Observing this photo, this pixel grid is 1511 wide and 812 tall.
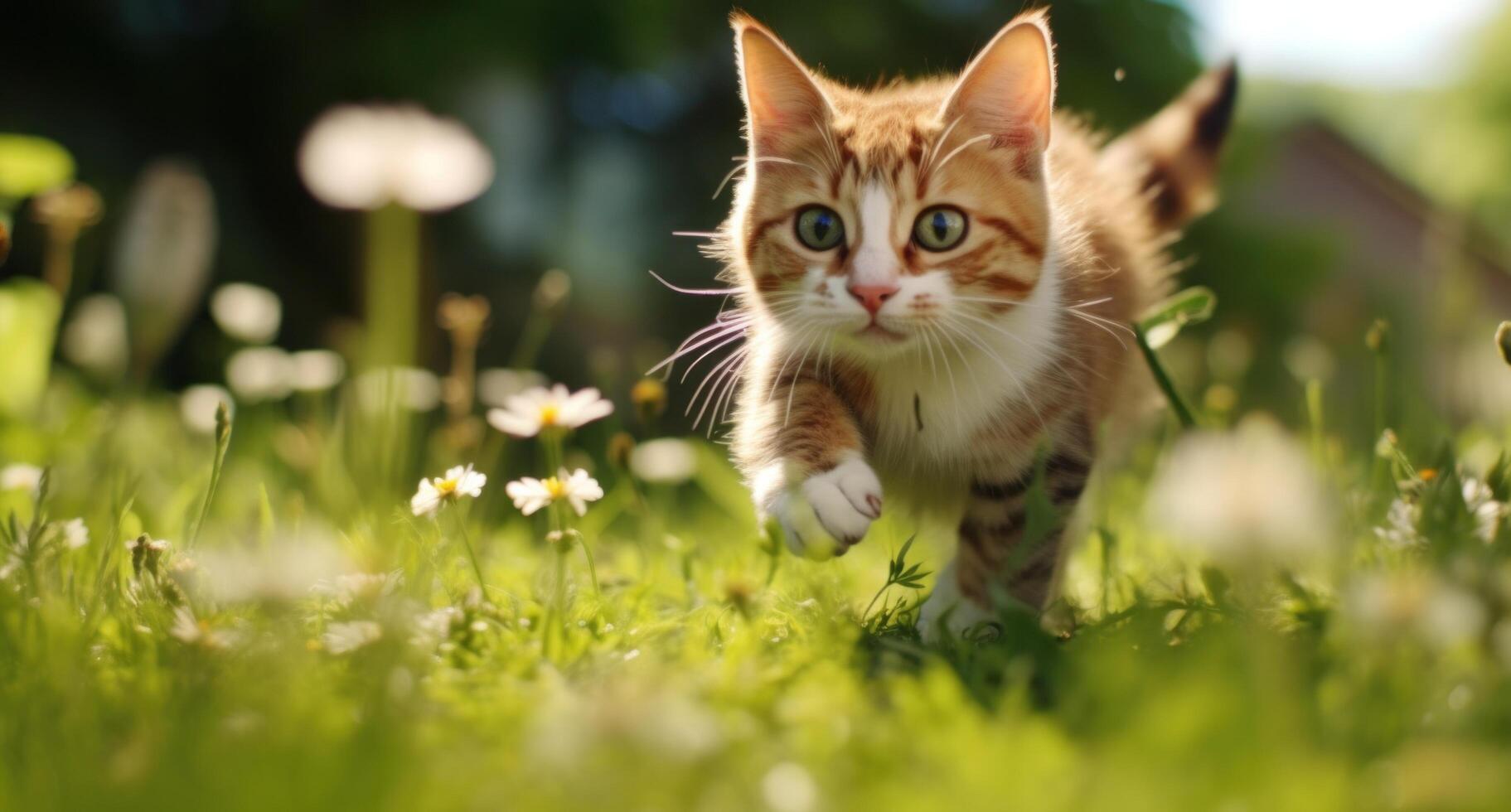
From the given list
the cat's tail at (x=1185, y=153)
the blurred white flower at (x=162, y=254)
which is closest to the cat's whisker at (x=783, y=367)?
the cat's tail at (x=1185, y=153)

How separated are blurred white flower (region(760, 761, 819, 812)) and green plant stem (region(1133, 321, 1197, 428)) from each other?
94 cm

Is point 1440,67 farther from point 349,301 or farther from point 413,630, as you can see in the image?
point 413,630

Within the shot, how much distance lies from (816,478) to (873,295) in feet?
0.91

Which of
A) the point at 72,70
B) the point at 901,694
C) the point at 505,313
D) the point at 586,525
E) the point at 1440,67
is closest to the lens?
the point at 901,694

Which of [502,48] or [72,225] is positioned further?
[502,48]

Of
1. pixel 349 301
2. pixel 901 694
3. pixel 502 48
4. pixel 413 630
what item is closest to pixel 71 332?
pixel 349 301

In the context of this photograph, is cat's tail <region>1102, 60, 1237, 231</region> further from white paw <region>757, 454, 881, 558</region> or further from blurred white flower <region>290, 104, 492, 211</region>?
blurred white flower <region>290, 104, 492, 211</region>

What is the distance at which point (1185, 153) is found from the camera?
2.32m

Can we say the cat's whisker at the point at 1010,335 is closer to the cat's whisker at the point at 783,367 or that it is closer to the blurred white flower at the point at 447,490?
the cat's whisker at the point at 783,367

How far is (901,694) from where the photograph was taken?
1020 mm

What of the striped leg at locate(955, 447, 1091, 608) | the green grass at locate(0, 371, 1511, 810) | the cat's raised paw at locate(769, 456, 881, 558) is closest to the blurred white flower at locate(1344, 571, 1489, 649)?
the green grass at locate(0, 371, 1511, 810)

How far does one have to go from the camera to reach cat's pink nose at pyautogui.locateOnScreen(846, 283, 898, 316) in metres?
1.52

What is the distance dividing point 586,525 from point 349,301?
322 cm

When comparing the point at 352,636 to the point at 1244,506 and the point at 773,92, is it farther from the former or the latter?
the point at 773,92
